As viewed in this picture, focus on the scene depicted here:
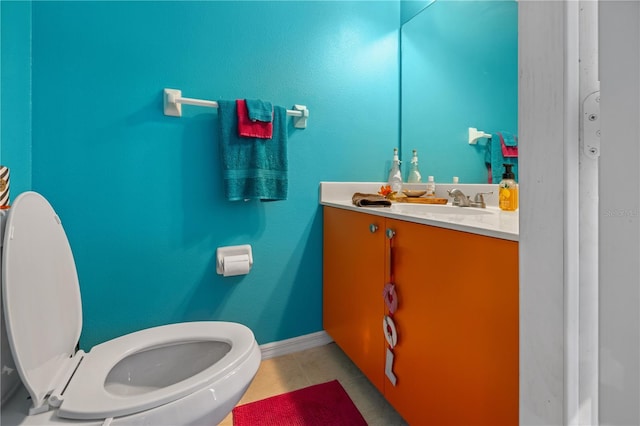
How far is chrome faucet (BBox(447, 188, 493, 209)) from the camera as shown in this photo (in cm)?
127

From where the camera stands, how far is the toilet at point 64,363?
623mm

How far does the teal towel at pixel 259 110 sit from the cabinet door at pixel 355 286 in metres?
0.53

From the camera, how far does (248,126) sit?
1284mm

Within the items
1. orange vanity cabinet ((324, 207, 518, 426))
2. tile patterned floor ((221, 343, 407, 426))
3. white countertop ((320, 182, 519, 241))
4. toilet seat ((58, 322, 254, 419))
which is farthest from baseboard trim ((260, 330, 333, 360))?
white countertop ((320, 182, 519, 241))

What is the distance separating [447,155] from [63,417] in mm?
1708

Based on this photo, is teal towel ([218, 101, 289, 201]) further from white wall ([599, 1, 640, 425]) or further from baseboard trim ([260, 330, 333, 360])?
white wall ([599, 1, 640, 425])

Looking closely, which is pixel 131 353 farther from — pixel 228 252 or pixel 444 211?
pixel 444 211

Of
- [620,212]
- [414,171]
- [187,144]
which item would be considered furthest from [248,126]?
[620,212]

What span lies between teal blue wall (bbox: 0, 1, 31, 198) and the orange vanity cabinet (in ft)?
3.95

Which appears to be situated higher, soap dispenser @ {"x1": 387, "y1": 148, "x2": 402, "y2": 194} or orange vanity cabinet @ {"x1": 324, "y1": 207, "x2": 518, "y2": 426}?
soap dispenser @ {"x1": 387, "y1": 148, "x2": 402, "y2": 194}

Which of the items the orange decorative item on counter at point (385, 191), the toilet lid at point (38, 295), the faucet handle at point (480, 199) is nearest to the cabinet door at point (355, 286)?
the orange decorative item on counter at point (385, 191)

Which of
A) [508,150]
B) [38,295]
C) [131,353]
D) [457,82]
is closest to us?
[38,295]

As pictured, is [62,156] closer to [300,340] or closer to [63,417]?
[63,417]

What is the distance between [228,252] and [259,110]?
66 cm
